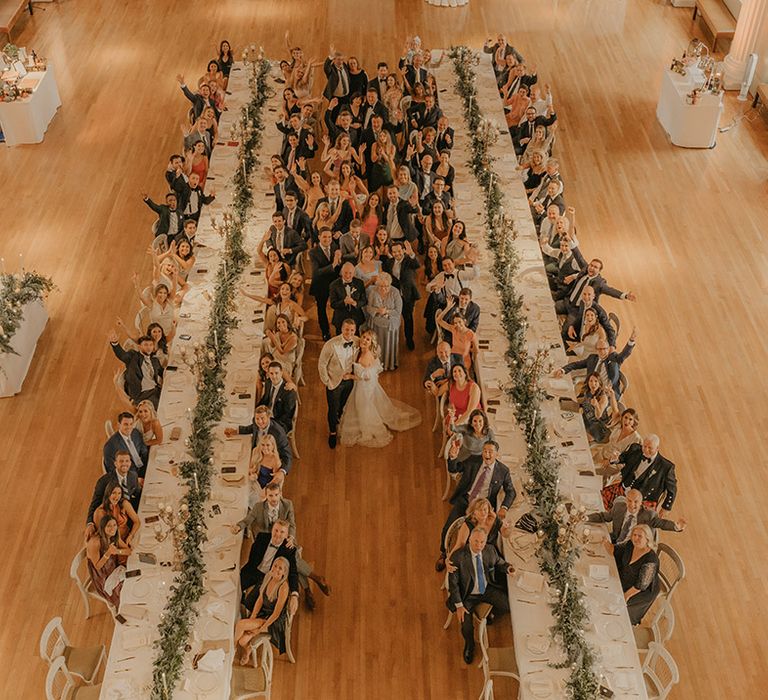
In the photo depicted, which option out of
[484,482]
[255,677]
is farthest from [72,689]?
[484,482]

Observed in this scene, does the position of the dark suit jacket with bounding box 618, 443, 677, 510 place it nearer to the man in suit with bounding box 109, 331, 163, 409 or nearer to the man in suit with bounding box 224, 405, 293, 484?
the man in suit with bounding box 224, 405, 293, 484

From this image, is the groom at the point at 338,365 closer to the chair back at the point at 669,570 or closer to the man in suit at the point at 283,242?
the man in suit at the point at 283,242

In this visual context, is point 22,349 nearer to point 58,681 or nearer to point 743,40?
point 58,681

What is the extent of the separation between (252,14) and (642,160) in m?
8.57

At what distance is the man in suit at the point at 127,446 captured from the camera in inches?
307

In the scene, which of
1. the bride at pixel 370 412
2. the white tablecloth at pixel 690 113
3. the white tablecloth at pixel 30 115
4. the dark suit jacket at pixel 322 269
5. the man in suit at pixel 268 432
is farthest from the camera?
the white tablecloth at pixel 30 115

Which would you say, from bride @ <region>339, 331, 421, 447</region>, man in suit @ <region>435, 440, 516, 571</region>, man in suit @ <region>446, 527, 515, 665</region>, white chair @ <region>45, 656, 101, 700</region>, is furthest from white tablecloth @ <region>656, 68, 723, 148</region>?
white chair @ <region>45, 656, 101, 700</region>

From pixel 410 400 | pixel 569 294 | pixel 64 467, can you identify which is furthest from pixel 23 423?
pixel 569 294

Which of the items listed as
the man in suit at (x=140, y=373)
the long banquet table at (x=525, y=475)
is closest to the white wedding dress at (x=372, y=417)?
the long banquet table at (x=525, y=475)

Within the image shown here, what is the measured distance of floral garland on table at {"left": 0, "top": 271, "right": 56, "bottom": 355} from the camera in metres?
9.80

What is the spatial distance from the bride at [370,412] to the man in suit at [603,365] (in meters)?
1.61

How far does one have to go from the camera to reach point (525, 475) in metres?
7.93

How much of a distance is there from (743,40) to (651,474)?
10340 mm

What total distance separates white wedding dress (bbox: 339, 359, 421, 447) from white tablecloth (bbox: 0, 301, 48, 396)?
3404 millimetres
